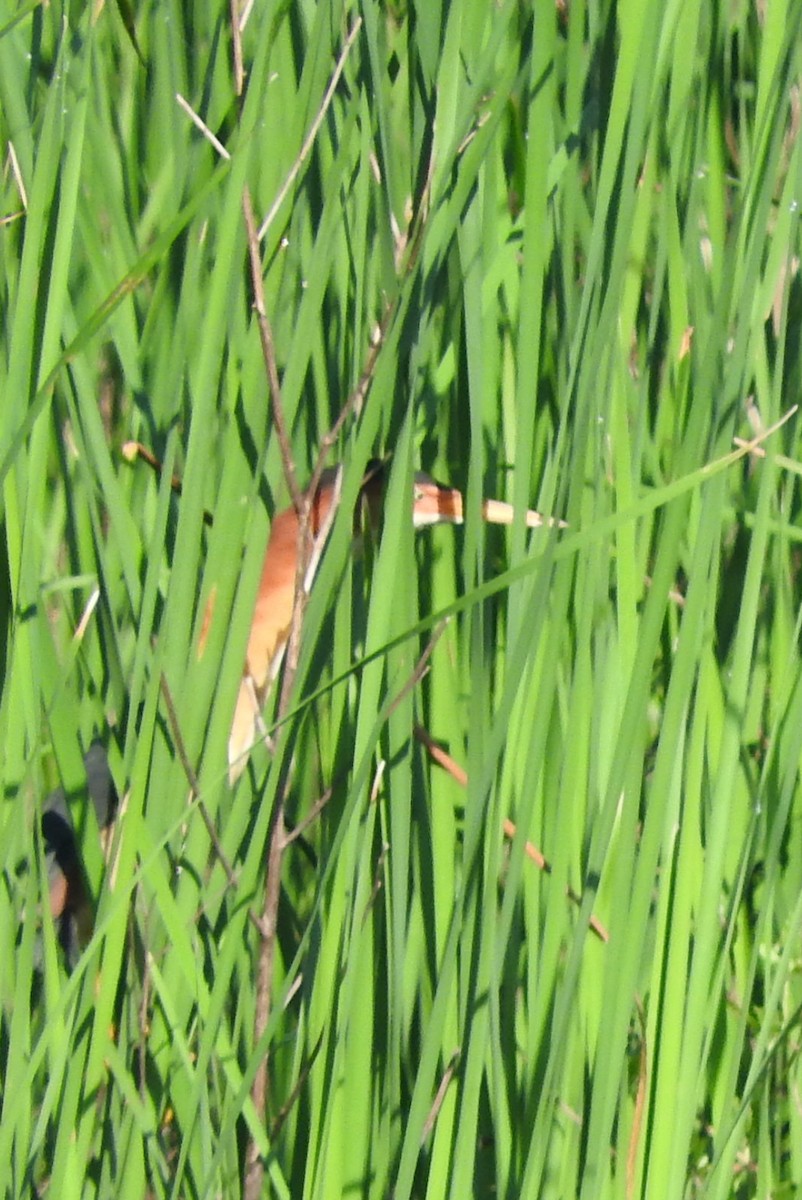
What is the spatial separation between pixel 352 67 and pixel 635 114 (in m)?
0.14

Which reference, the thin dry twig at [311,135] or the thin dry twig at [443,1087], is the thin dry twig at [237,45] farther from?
the thin dry twig at [443,1087]

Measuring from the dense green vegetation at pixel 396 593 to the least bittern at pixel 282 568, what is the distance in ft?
0.07

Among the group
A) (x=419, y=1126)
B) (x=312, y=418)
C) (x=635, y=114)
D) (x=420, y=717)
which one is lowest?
(x=419, y=1126)

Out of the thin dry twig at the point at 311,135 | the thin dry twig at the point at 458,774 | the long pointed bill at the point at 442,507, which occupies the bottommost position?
the thin dry twig at the point at 458,774

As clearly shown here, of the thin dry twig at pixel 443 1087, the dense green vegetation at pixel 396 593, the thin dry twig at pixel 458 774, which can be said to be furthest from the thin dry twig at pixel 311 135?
the thin dry twig at pixel 443 1087

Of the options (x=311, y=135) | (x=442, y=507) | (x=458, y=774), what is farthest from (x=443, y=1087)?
(x=311, y=135)

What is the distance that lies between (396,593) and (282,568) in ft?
0.77

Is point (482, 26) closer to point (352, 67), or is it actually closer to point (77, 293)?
point (352, 67)

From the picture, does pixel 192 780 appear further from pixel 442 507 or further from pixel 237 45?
pixel 237 45

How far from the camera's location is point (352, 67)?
0.58 m

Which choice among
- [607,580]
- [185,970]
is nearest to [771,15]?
[607,580]

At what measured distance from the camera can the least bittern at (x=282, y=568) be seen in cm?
60

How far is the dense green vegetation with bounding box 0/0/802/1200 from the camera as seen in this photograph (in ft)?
1.76

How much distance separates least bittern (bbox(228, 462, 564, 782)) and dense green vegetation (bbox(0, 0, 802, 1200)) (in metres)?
0.02
